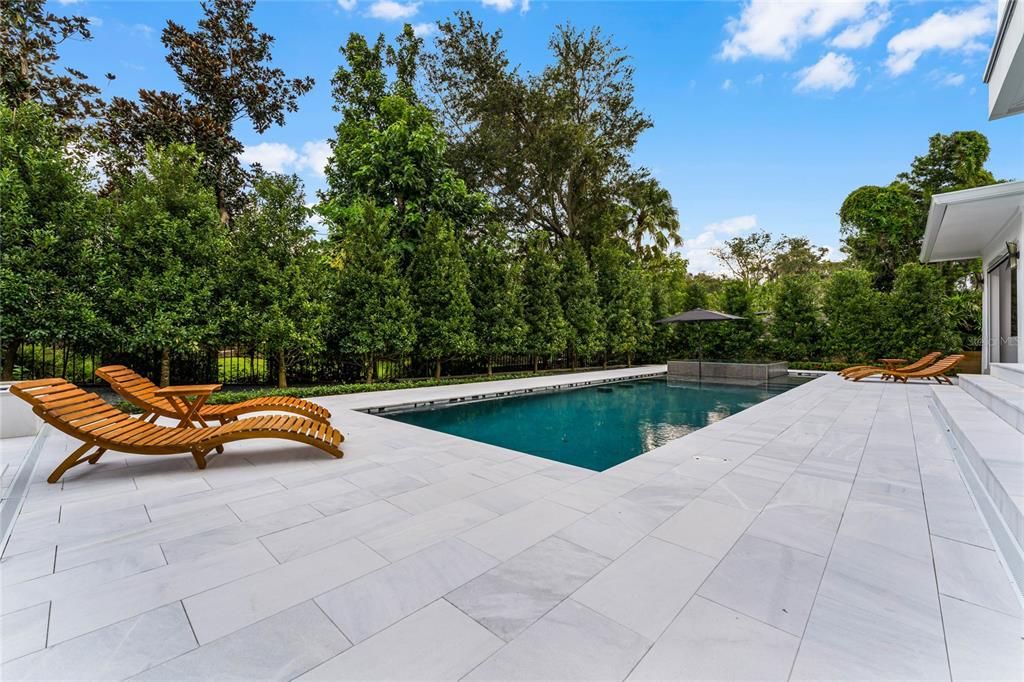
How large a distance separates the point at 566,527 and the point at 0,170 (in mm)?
9699

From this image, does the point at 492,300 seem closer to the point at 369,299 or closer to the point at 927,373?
the point at 369,299

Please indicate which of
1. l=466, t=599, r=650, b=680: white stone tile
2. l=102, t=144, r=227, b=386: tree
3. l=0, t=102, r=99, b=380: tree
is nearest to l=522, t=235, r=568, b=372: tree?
l=102, t=144, r=227, b=386: tree

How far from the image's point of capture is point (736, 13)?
9328mm

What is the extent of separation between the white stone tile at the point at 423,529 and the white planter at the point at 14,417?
571 centimetres

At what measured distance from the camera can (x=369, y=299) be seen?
1068 cm

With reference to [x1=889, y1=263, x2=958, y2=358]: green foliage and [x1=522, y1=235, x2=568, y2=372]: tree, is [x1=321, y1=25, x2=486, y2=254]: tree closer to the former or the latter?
[x1=522, y1=235, x2=568, y2=372]: tree

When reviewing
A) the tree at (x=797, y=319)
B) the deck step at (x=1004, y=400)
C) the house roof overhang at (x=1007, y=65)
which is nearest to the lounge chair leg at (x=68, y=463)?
the house roof overhang at (x=1007, y=65)

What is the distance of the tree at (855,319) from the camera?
14.7 m

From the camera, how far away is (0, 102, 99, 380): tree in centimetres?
664

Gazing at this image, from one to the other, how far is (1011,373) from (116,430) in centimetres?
1179

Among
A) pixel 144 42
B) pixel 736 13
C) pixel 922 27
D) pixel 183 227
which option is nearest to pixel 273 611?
pixel 183 227

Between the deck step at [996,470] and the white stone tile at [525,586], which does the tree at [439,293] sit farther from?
the deck step at [996,470]

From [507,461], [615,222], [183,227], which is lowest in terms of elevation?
[507,461]

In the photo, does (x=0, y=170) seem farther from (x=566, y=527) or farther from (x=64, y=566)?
(x=566, y=527)
